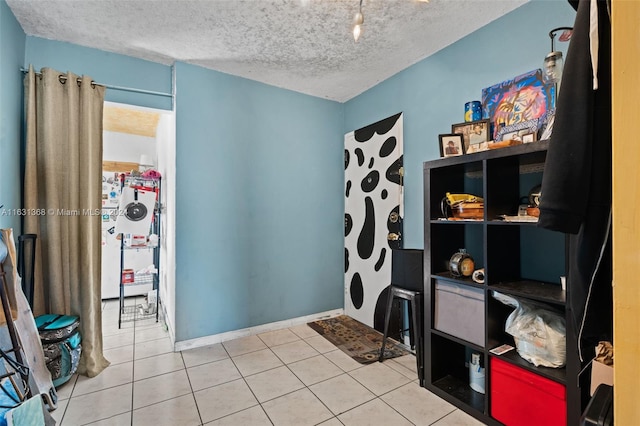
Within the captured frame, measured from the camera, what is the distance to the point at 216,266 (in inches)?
115

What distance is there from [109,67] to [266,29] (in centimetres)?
145

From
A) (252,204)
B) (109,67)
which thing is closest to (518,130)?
(252,204)

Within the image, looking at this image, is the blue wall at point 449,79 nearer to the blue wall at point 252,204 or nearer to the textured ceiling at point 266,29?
the textured ceiling at point 266,29

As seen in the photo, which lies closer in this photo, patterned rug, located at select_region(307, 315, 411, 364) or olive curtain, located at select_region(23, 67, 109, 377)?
olive curtain, located at select_region(23, 67, 109, 377)

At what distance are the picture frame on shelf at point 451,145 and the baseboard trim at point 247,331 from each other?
2.30 m

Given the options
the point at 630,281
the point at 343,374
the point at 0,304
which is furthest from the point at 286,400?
Answer: the point at 630,281

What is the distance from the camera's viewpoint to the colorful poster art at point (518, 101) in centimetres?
181

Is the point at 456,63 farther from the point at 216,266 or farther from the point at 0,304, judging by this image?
the point at 0,304

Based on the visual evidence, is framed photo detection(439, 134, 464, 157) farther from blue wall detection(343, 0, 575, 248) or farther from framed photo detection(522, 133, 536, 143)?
framed photo detection(522, 133, 536, 143)

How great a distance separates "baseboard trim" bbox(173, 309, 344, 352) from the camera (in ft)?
9.07

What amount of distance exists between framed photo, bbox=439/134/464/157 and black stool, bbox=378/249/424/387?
807mm

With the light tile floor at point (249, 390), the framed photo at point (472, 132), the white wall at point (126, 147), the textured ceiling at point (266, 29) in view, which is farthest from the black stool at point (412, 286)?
the white wall at point (126, 147)

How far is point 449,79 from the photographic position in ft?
7.93

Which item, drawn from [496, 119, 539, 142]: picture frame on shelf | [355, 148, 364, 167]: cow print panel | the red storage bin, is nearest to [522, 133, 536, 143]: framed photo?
[496, 119, 539, 142]: picture frame on shelf
